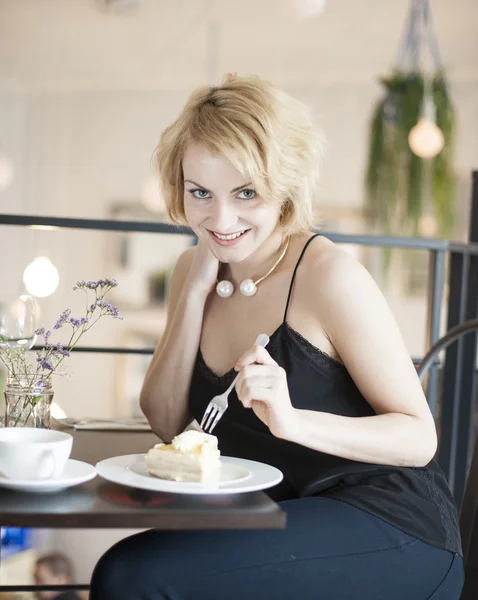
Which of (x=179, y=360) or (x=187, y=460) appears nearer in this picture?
(x=187, y=460)

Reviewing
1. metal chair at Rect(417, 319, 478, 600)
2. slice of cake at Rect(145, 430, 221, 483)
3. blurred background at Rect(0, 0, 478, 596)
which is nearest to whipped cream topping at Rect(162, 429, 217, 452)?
slice of cake at Rect(145, 430, 221, 483)

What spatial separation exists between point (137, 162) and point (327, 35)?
2.17 meters

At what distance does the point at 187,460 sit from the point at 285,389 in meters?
0.17

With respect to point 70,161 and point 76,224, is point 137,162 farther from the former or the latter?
point 76,224

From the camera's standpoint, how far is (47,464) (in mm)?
899

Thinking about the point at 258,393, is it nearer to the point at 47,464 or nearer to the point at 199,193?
the point at 47,464

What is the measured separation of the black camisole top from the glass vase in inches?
12.8

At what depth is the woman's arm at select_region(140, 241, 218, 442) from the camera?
1471mm

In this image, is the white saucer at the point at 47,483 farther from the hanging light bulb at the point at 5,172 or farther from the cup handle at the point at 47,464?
the hanging light bulb at the point at 5,172

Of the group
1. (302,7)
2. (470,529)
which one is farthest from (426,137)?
(470,529)

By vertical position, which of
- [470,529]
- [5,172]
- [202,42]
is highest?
[202,42]

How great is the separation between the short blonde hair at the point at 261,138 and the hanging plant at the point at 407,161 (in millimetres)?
3691

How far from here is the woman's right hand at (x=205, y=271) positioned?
1499 millimetres

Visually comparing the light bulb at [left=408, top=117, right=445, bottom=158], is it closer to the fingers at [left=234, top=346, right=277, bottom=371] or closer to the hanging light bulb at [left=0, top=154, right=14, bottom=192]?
the hanging light bulb at [left=0, top=154, right=14, bottom=192]
